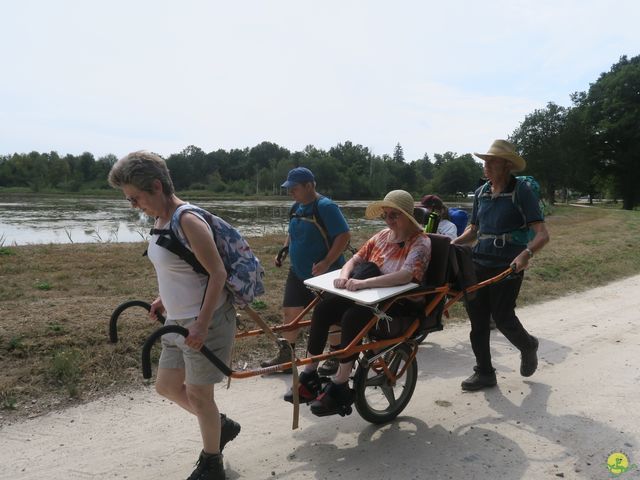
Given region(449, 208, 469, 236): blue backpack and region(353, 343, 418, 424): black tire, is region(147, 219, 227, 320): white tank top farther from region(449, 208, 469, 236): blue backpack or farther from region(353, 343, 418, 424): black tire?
region(449, 208, 469, 236): blue backpack

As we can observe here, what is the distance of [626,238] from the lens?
15.4 meters

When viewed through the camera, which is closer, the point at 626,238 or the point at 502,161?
the point at 502,161

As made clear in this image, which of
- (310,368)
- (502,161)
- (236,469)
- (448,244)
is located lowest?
(236,469)

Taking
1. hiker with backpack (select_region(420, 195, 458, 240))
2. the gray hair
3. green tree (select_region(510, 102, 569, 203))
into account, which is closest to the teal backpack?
hiker with backpack (select_region(420, 195, 458, 240))

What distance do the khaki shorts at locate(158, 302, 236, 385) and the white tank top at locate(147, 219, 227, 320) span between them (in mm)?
65

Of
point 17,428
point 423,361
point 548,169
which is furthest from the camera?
point 548,169

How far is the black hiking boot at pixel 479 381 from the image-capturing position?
4.30m

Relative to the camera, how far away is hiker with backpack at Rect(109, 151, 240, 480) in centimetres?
252

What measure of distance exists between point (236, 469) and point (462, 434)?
1.58m

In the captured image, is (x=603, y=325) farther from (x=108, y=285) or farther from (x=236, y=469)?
(x=108, y=285)

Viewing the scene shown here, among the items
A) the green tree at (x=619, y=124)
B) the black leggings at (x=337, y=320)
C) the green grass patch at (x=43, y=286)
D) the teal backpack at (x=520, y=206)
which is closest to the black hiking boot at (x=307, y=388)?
the black leggings at (x=337, y=320)

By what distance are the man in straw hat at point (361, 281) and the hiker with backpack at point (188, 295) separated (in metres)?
0.69

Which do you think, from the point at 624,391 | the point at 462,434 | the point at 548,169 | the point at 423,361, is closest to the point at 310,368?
the point at 462,434

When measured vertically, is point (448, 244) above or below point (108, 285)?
above
